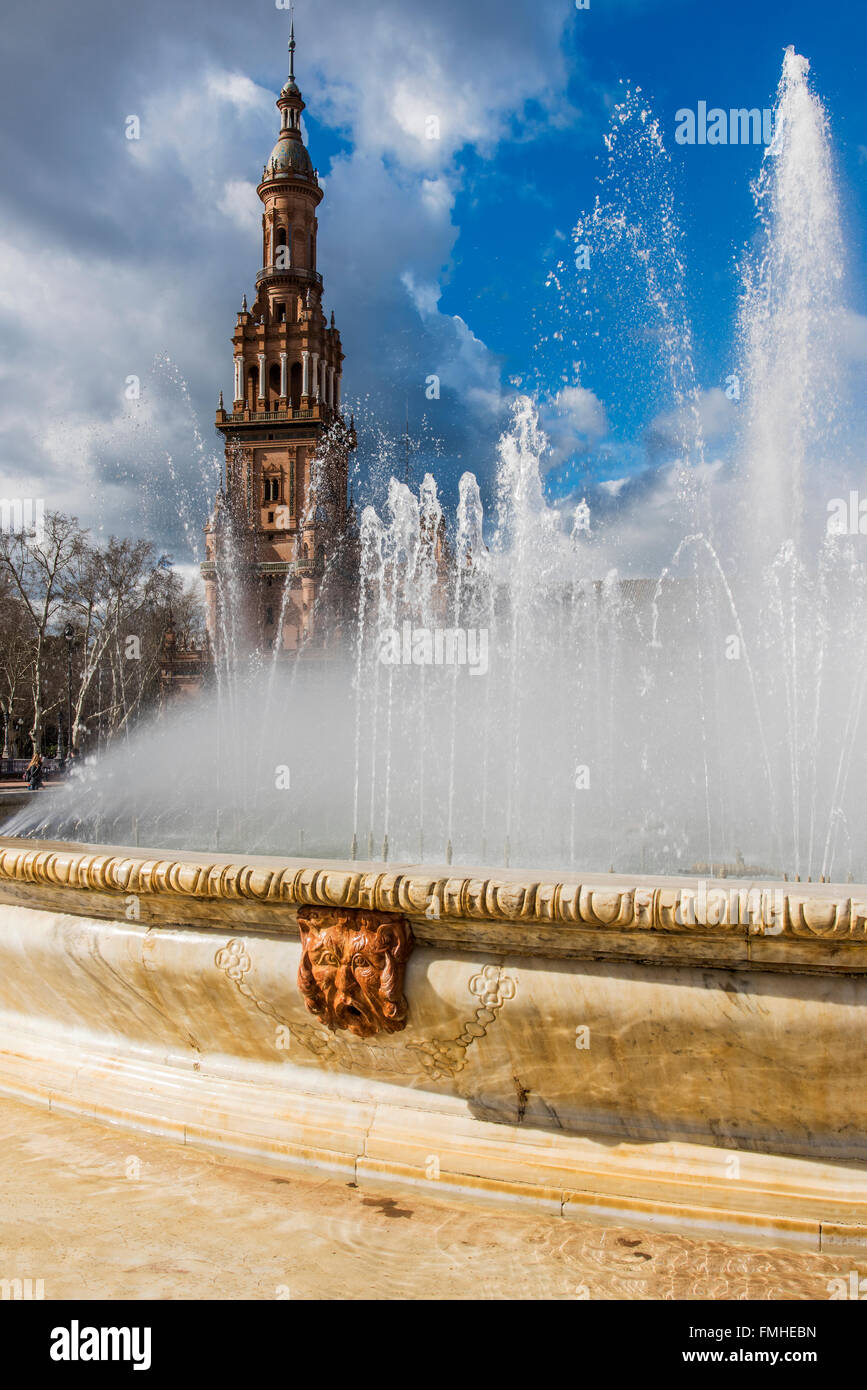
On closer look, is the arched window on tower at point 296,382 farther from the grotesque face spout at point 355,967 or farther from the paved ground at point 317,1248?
the paved ground at point 317,1248

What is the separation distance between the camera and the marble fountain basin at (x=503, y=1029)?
8.54 ft

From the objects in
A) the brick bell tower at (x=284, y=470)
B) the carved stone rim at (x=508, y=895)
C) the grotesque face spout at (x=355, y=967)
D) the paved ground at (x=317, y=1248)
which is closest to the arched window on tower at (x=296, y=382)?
the brick bell tower at (x=284, y=470)

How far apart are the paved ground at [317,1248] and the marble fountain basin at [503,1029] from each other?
98mm

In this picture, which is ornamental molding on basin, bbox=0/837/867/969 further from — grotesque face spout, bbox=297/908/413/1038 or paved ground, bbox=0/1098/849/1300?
paved ground, bbox=0/1098/849/1300

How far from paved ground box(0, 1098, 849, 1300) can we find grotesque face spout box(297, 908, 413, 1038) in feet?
1.74

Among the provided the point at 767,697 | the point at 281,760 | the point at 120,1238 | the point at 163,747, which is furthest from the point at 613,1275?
the point at 163,747

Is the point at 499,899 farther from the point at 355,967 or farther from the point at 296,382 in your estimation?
the point at 296,382

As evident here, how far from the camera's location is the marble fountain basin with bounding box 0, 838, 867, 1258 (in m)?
2.60

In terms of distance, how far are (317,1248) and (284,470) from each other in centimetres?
5465

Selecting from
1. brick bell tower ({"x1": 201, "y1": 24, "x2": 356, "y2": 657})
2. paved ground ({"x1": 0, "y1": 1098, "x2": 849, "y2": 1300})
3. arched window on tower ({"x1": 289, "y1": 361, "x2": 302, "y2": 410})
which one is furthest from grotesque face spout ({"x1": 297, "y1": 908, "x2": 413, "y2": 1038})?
arched window on tower ({"x1": 289, "y1": 361, "x2": 302, "y2": 410})

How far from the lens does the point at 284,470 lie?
54625mm

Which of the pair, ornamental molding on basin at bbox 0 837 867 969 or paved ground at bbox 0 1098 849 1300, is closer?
paved ground at bbox 0 1098 849 1300

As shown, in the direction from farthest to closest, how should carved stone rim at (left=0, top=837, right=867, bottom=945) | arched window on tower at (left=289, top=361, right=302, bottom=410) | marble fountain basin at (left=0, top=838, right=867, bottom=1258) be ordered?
arched window on tower at (left=289, top=361, right=302, bottom=410) → marble fountain basin at (left=0, top=838, right=867, bottom=1258) → carved stone rim at (left=0, top=837, right=867, bottom=945)
